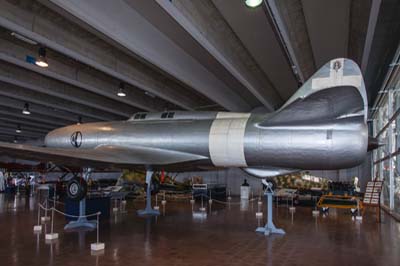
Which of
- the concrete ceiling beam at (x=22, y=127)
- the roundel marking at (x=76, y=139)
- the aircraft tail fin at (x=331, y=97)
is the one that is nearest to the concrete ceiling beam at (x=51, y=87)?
the roundel marking at (x=76, y=139)

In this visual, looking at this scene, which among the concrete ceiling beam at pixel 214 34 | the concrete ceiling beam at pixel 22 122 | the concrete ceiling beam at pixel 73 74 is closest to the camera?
the concrete ceiling beam at pixel 214 34

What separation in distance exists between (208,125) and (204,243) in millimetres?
2374

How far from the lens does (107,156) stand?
22.8ft

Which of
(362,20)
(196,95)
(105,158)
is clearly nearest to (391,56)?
(362,20)

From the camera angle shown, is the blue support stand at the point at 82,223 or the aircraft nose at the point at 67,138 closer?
the blue support stand at the point at 82,223

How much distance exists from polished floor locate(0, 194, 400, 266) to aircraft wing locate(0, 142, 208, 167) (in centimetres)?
161

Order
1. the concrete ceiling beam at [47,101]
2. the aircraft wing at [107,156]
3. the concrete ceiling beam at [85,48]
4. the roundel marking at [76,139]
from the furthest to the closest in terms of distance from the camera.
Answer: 1. the concrete ceiling beam at [47,101]
2. the roundel marking at [76,139]
3. the concrete ceiling beam at [85,48]
4. the aircraft wing at [107,156]

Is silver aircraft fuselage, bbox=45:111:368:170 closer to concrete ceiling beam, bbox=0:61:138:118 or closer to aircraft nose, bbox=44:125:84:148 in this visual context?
aircraft nose, bbox=44:125:84:148

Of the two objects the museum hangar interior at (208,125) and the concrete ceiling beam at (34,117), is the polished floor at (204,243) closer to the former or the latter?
the museum hangar interior at (208,125)

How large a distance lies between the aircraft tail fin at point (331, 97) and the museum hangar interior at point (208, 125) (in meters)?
0.02

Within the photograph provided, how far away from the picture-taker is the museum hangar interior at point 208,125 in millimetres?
5598

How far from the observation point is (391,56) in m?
10.1

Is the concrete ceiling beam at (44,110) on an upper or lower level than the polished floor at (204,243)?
upper

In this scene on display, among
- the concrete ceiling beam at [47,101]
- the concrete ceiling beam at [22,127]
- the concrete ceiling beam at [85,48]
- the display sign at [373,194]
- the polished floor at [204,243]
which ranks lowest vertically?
the polished floor at [204,243]
